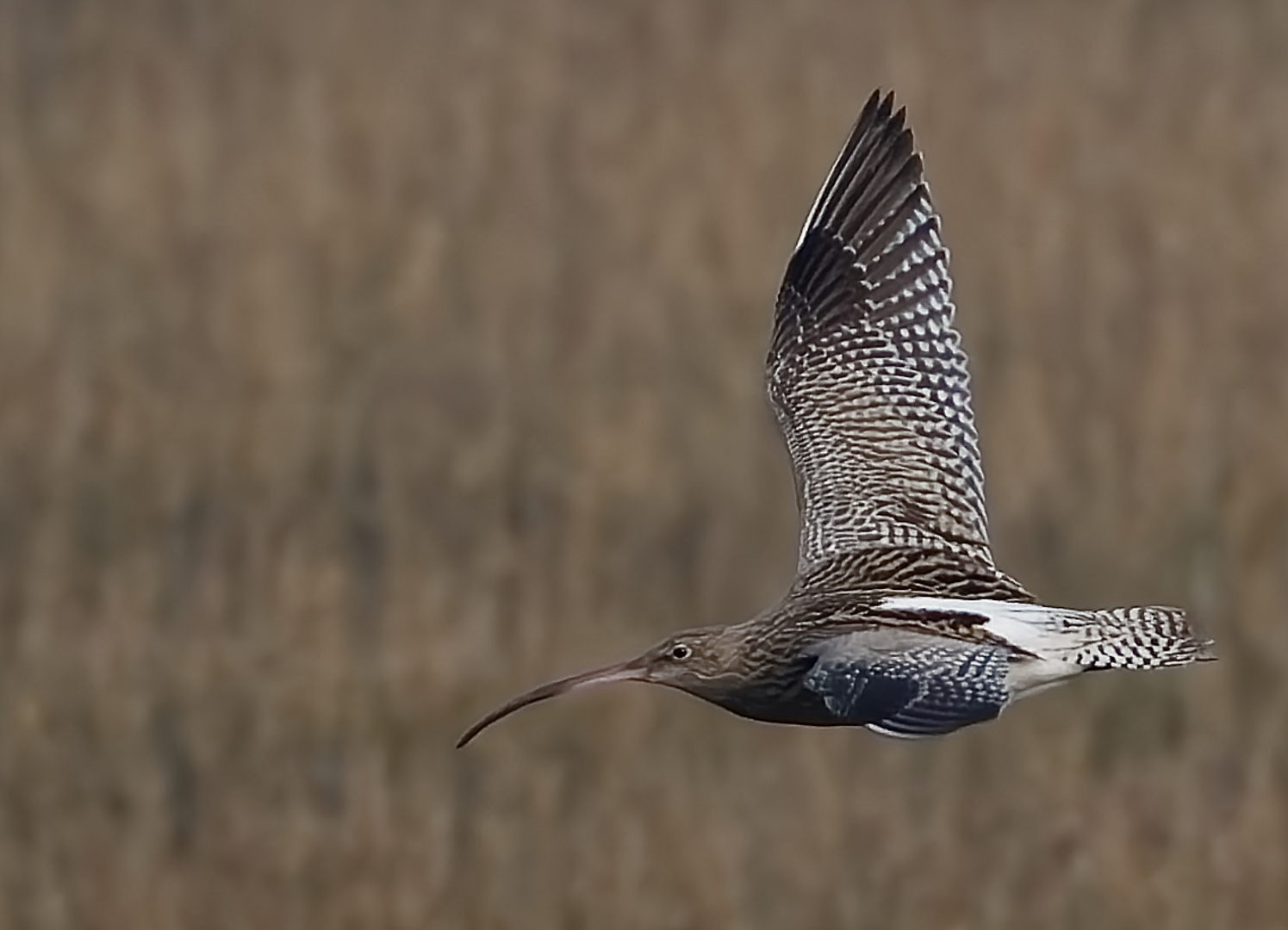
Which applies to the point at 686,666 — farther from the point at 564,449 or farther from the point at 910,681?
the point at 564,449

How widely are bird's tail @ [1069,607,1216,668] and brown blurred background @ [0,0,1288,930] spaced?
1.28 metres

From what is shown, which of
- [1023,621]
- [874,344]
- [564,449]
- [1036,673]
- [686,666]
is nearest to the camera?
[1036,673]

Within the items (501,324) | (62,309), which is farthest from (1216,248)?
(62,309)

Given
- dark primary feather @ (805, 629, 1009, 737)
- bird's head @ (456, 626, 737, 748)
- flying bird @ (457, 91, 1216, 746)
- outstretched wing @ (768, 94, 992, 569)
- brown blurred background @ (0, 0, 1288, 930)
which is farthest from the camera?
brown blurred background @ (0, 0, 1288, 930)

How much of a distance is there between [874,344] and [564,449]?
1726mm

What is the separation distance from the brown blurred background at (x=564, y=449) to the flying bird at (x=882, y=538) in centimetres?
84

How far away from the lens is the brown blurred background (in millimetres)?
6125

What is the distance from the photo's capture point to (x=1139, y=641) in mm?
4668

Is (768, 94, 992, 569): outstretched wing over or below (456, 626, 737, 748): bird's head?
over

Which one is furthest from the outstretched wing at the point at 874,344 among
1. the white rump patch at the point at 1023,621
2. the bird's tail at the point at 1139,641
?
the bird's tail at the point at 1139,641

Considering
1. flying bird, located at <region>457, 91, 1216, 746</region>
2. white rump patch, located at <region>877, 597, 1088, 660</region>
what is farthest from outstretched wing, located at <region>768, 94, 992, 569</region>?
white rump patch, located at <region>877, 597, 1088, 660</region>

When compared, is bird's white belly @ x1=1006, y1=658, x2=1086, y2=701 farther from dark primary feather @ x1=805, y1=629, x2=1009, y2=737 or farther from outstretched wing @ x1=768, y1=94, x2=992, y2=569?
outstretched wing @ x1=768, y1=94, x2=992, y2=569

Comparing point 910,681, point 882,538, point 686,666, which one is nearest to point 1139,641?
point 910,681

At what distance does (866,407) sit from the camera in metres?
5.68
